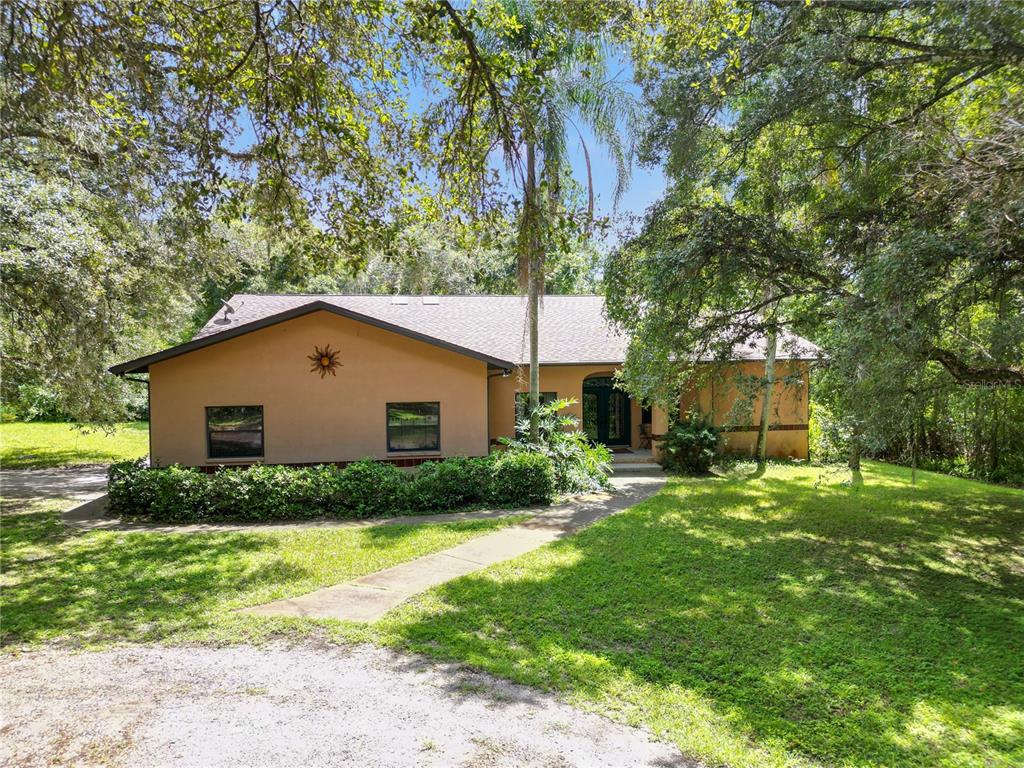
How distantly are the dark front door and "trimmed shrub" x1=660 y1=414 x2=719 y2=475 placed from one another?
3109 millimetres

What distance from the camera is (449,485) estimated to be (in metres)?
11.2

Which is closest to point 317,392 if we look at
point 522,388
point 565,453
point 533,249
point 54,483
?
point 522,388

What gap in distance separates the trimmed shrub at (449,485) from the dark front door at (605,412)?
7.26 meters

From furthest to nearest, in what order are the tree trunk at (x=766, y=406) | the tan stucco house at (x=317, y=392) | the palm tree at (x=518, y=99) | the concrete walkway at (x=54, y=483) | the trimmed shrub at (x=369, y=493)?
the tree trunk at (x=766, y=406)
the tan stucco house at (x=317, y=392)
the concrete walkway at (x=54, y=483)
the trimmed shrub at (x=369, y=493)
the palm tree at (x=518, y=99)

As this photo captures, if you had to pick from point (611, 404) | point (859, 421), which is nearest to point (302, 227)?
point (859, 421)

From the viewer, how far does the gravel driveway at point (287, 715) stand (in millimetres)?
3682

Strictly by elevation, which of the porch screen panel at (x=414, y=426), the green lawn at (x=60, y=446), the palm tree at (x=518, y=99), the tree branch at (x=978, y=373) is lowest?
the green lawn at (x=60, y=446)

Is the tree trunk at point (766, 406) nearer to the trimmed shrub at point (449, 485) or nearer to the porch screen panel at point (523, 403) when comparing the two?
the porch screen panel at point (523, 403)

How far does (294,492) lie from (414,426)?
12.4 feet


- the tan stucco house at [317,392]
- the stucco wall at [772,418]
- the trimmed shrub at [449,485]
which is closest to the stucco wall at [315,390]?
the tan stucco house at [317,392]

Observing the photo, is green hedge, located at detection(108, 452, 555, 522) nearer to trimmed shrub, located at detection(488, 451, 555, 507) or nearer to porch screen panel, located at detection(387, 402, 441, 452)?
trimmed shrub, located at detection(488, 451, 555, 507)

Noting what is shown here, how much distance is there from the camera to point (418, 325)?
16594mm

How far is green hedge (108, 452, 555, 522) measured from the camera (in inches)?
412

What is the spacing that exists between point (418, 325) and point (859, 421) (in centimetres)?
1167
